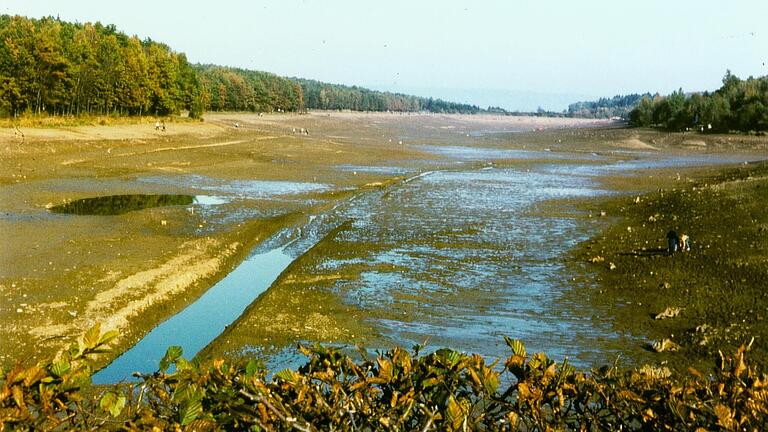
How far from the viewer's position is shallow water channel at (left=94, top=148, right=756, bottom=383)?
1222 centimetres

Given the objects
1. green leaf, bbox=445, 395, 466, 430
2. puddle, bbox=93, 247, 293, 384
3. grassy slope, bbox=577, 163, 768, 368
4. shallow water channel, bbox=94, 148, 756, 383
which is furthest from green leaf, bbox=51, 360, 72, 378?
grassy slope, bbox=577, 163, 768, 368

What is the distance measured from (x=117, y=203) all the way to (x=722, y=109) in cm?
7966

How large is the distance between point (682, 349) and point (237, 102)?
424ft

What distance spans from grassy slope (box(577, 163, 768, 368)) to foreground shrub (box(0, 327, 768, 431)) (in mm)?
8255

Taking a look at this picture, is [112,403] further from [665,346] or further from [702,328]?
[702,328]

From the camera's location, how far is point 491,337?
12266mm

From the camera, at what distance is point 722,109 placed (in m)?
83.8

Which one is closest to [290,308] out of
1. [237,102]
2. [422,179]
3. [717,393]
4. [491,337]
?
[491,337]

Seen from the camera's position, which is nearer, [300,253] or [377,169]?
[300,253]

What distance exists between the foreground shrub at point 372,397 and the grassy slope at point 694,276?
8255 mm

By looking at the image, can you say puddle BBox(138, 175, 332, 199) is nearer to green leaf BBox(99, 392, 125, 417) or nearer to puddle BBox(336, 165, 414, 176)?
puddle BBox(336, 165, 414, 176)

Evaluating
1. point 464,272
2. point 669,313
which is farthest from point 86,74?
point 669,313

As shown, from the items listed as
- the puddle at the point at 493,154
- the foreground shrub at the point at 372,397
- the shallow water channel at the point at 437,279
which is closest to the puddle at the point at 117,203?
the shallow water channel at the point at 437,279

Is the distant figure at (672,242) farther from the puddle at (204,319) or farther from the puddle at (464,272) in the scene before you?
the puddle at (204,319)
